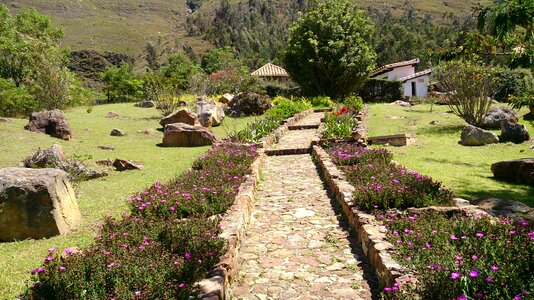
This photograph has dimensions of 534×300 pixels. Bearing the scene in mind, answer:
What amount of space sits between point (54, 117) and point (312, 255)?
13.6 meters

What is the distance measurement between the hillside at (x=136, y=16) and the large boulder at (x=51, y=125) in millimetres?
94854

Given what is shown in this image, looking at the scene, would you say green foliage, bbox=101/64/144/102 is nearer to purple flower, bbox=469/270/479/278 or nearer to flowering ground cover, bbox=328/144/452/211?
flowering ground cover, bbox=328/144/452/211

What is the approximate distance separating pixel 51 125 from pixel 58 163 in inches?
278

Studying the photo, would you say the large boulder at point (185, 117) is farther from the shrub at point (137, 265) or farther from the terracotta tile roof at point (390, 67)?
the terracotta tile roof at point (390, 67)

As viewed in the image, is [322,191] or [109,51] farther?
[109,51]

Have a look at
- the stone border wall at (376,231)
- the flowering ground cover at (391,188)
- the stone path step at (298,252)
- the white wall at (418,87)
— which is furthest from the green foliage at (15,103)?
the white wall at (418,87)

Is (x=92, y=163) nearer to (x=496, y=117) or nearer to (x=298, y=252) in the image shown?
(x=298, y=252)

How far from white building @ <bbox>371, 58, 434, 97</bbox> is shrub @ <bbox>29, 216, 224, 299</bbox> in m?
39.0

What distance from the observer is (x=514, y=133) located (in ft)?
46.7

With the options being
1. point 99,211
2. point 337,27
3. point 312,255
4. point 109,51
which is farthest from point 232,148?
point 109,51

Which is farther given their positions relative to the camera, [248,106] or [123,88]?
[123,88]

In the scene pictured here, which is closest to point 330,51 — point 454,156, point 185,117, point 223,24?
point 185,117

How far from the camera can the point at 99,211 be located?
23.9 ft

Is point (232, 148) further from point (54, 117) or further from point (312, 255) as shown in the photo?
point (54, 117)
